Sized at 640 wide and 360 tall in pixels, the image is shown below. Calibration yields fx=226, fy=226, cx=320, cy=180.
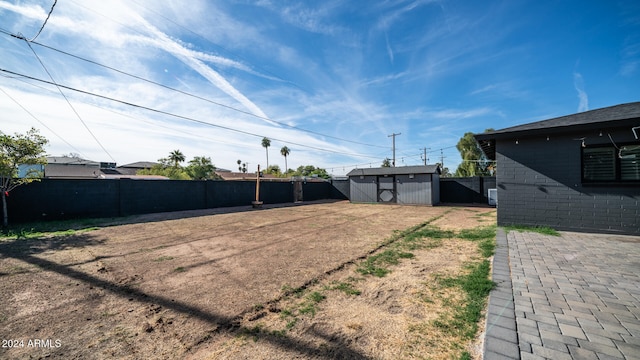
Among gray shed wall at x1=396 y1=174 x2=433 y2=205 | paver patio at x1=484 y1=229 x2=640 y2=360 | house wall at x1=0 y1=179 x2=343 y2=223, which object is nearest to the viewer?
paver patio at x1=484 y1=229 x2=640 y2=360

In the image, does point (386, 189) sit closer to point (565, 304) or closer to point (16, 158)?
point (565, 304)

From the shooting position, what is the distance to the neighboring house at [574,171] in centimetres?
510

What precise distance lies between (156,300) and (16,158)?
28.3 ft

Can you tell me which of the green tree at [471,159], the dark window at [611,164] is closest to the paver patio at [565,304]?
the dark window at [611,164]

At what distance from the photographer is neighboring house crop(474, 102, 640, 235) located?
510cm

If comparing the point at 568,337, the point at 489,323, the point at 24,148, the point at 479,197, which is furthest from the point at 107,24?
the point at 479,197

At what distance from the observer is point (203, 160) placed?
3092 centimetres

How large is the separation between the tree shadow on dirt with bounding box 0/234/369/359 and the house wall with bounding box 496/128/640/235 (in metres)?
6.95

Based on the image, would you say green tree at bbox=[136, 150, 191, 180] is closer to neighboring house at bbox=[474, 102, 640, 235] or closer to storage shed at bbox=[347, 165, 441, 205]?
storage shed at bbox=[347, 165, 441, 205]

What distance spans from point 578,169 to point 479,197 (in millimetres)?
10070

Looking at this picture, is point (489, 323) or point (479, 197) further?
point (479, 197)

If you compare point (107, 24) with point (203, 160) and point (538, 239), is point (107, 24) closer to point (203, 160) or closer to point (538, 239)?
point (538, 239)

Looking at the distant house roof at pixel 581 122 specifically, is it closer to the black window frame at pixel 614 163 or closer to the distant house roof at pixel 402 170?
the black window frame at pixel 614 163

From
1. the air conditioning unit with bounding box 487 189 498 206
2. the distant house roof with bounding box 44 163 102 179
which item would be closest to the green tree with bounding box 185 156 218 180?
the distant house roof with bounding box 44 163 102 179
